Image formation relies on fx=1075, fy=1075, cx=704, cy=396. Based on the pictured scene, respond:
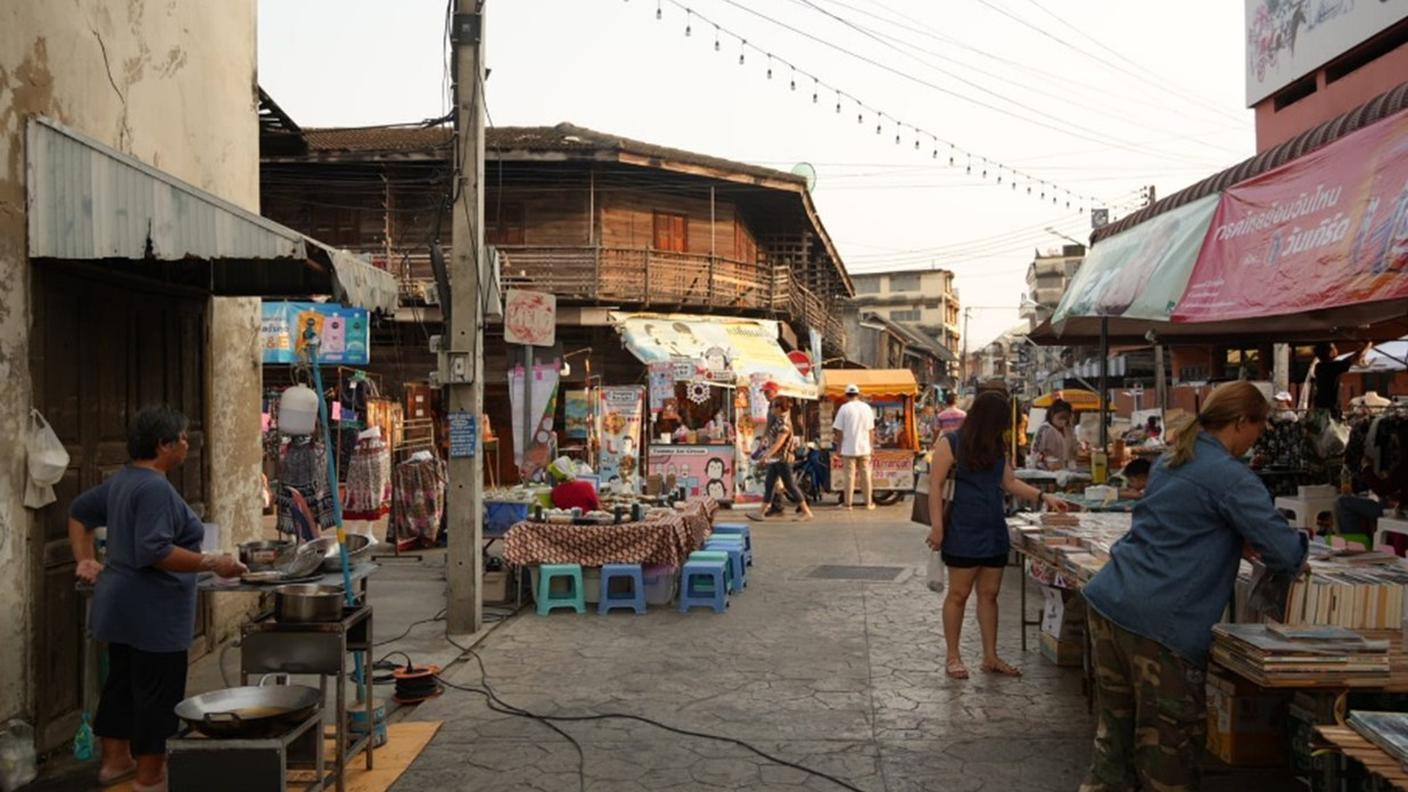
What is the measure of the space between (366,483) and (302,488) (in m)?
1.83

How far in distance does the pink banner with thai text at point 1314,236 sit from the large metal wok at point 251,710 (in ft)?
16.0

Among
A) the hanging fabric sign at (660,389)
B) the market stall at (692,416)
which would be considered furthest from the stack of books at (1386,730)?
the hanging fabric sign at (660,389)

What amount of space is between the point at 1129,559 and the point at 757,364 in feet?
57.8

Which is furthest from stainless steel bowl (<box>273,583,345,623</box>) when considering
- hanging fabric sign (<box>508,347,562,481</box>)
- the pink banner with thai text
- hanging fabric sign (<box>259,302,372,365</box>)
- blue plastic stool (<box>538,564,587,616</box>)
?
hanging fabric sign (<box>259,302,372,365</box>)

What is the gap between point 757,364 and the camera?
21.8 metres

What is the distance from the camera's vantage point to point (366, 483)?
13602 mm

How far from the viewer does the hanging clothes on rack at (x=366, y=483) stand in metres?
13.6

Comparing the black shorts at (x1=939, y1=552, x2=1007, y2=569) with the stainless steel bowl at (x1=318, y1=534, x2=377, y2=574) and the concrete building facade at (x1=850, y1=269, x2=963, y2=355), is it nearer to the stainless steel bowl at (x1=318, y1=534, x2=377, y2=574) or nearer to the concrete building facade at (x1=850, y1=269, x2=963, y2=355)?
the stainless steel bowl at (x1=318, y1=534, x2=377, y2=574)

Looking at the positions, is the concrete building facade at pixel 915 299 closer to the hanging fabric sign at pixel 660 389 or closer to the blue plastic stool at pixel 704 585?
A: the hanging fabric sign at pixel 660 389

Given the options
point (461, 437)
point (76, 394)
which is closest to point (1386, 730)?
point (76, 394)

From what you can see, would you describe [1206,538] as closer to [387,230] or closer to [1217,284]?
[1217,284]

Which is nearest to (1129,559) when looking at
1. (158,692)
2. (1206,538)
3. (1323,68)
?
(1206,538)

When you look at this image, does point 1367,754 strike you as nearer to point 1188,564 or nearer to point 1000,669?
point 1188,564

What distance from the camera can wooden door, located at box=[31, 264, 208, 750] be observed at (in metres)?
5.68
